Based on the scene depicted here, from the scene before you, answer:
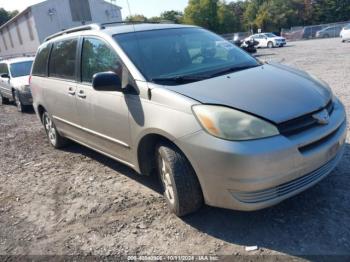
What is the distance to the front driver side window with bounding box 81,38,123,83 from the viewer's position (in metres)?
3.86

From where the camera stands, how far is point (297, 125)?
9.53 feet

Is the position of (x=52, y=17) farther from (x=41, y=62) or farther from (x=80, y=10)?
(x=41, y=62)

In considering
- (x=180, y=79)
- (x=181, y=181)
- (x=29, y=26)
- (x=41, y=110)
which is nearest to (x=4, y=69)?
(x=41, y=110)

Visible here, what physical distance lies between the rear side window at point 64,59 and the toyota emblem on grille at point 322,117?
3044mm

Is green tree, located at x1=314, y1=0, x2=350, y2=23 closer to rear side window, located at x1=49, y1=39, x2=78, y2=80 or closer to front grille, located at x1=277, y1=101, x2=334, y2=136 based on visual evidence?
rear side window, located at x1=49, y1=39, x2=78, y2=80

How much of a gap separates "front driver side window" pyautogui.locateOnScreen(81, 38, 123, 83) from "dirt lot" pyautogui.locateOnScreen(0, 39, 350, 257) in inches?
53.8

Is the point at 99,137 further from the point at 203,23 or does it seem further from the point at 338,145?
the point at 203,23

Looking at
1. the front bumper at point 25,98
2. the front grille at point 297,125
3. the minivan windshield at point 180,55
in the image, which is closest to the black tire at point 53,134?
the minivan windshield at point 180,55

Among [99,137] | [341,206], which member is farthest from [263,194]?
[99,137]

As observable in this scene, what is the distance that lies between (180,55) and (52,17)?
38.9 metres

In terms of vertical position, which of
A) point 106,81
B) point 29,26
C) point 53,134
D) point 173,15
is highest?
point 29,26

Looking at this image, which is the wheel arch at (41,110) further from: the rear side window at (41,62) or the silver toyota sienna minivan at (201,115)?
the silver toyota sienna minivan at (201,115)

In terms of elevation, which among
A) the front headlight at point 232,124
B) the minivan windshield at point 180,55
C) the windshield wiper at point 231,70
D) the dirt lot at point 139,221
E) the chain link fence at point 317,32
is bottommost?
the chain link fence at point 317,32

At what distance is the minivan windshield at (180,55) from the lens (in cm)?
360
